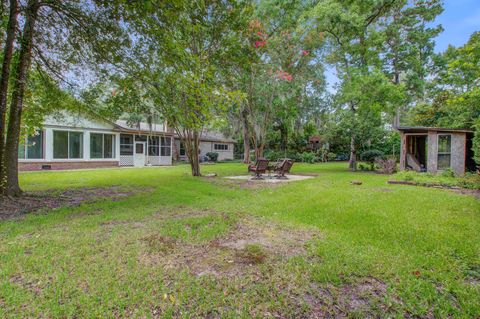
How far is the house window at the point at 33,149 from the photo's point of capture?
15.6 meters

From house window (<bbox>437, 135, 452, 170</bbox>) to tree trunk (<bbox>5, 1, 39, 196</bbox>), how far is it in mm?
17835

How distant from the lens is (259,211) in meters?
6.09

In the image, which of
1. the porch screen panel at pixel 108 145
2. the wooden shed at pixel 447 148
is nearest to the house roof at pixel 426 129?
the wooden shed at pixel 447 148

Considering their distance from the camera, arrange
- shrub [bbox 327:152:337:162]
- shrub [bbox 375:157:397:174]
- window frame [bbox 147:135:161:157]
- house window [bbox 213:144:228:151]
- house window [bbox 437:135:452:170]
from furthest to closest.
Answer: house window [bbox 213:144:228:151], shrub [bbox 327:152:337:162], window frame [bbox 147:135:161:157], shrub [bbox 375:157:397:174], house window [bbox 437:135:452:170]

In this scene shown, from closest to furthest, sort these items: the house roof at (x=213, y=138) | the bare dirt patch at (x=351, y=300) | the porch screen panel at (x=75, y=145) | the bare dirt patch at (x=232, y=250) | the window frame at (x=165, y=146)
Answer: the bare dirt patch at (x=351, y=300), the bare dirt patch at (x=232, y=250), the porch screen panel at (x=75, y=145), the window frame at (x=165, y=146), the house roof at (x=213, y=138)

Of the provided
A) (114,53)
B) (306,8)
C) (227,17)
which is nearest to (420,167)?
(306,8)

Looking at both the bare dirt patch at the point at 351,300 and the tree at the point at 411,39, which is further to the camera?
the tree at the point at 411,39

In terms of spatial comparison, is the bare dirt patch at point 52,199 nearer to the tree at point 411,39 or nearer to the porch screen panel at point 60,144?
the porch screen panel at point 60,144

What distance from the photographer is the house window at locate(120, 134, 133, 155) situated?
68.6 ft

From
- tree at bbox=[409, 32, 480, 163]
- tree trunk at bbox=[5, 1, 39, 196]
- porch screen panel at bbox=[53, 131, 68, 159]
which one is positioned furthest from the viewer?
porch screen panel at bbox=[53, 131, 68, 159]

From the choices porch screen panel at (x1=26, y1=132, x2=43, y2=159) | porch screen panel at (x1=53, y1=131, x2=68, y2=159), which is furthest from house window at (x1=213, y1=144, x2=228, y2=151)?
porch screen panel at (x1=26, y1=132, x2=43, y2=159)

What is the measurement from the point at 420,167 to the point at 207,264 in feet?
53.9

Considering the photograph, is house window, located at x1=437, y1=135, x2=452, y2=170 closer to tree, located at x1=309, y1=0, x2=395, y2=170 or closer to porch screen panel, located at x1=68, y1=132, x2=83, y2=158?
tree, located at x1=309, y1=0, x2=395, y2=170

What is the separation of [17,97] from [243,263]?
7686 millimetres
